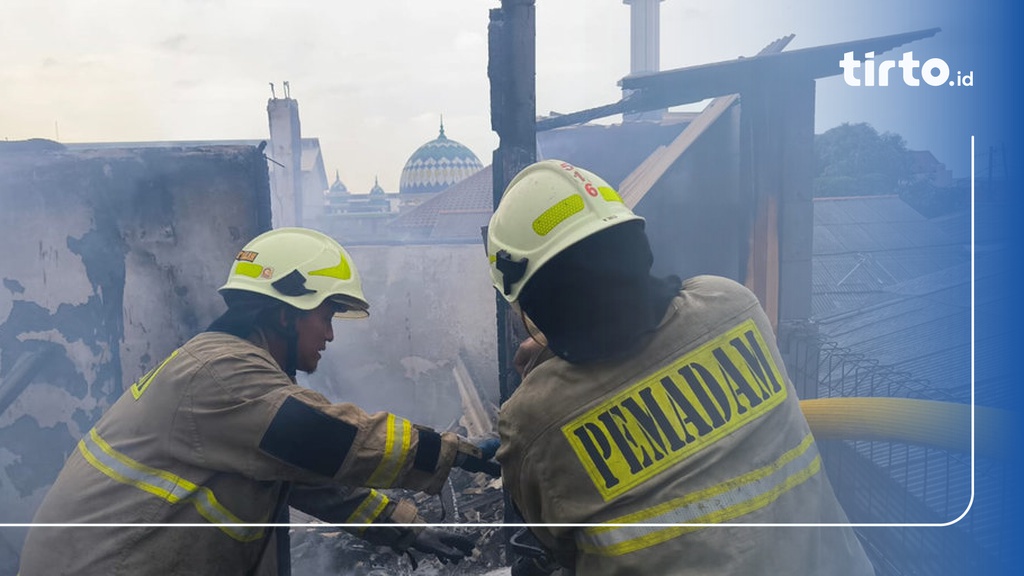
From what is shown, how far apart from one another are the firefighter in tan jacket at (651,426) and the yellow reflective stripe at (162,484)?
121 centimetres

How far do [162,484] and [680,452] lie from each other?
1.74 meters

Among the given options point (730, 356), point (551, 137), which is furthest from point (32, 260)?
point (551, 137)

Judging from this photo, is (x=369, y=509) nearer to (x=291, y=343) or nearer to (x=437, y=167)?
(x=291, y=343)

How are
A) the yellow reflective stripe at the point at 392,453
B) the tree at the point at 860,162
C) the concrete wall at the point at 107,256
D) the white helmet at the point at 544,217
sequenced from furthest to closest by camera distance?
the concrete wall at the point at 107,256 < the tree at the point at 860,162 < the yellow reflective stripe at the point at 392,453 < the white helmet at the point at 544,217

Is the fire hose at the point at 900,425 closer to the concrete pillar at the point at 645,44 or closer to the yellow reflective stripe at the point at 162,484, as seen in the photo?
the yellow reflective stripe at the point at 162,484

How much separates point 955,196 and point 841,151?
2.55 m

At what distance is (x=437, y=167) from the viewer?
1511 inches

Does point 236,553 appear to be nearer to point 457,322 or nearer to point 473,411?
point 473,411

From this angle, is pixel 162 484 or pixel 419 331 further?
pixel 419 331

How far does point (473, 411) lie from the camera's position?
9.85 m

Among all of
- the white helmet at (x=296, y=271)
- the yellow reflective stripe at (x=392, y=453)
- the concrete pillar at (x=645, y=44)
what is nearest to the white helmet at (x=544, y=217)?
the yellow reflective stripe at (x=392, y=453)

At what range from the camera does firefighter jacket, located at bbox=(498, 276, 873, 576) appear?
5.17 feet

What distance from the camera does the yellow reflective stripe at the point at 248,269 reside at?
275 centimetres

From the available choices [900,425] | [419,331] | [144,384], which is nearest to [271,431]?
[144,384]
